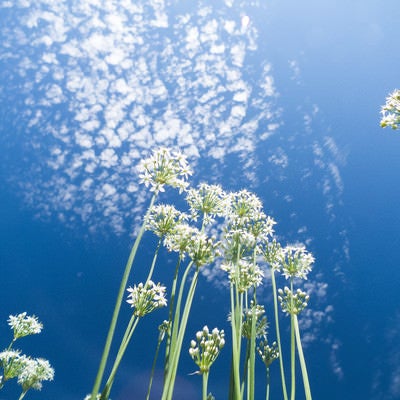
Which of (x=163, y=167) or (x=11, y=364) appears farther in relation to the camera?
(x=11, y=364)

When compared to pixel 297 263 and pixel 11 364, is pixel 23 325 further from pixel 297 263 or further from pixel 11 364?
pixel 297 263

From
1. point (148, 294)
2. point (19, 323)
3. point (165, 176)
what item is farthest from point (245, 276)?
point (19, 323)

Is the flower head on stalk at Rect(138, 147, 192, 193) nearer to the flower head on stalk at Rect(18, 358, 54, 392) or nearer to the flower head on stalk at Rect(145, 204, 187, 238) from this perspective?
the flower head on stalk at Rect(145, 204, 187, 238)

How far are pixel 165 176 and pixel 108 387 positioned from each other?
2899 millimetres

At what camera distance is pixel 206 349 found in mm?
4262

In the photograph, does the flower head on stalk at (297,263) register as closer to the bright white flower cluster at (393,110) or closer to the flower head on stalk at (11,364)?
the bright white flower cluster at (393,110)

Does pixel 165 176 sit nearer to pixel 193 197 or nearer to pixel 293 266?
pixel 193 197

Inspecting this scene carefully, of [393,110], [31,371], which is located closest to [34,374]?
[31,371]

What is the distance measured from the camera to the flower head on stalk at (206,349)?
4.16 m

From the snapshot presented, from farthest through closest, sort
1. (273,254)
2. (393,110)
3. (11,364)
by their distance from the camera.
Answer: (11,364) → (273,254) → (393,110)

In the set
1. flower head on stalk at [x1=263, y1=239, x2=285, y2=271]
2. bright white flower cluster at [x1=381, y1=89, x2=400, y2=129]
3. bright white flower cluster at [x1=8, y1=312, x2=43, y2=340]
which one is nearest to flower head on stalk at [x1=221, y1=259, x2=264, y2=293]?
flower head on stalk at [x1=263, y1=239, x2=285, y2=271]

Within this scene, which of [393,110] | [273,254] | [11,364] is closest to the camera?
[393,110]

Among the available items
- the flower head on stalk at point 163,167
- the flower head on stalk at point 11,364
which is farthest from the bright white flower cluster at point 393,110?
the flower head on stalk at point 11,364

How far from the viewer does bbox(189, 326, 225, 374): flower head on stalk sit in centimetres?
416
